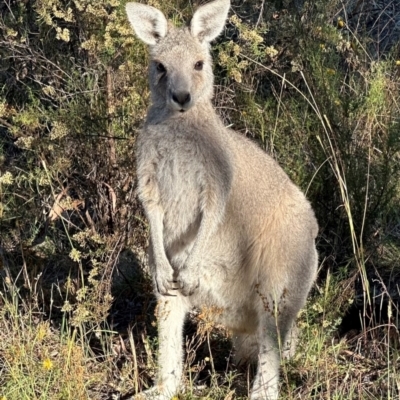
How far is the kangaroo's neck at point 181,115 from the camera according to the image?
164 inches

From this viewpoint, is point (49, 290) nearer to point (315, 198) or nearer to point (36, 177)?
point (36, 177)

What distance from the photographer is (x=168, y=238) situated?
14.1 ft

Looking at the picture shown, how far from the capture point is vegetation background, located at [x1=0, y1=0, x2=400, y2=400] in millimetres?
4492

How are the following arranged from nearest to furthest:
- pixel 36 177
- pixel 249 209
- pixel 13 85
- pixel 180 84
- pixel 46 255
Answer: pixel 180 84
pixel 249 209
pixel 36 177
pixel 46 255
pixel 13 85

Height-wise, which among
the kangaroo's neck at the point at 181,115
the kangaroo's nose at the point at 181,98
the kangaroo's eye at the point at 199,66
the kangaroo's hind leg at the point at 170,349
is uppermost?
the kangaroo's eye at the point at 199,66

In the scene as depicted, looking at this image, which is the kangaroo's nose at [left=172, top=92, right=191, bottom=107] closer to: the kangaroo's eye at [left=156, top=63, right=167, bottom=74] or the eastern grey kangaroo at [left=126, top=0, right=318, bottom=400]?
the eastern grey kangaroo at [left=126, top=0, right=318, bottom=400]

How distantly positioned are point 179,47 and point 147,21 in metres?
0.24

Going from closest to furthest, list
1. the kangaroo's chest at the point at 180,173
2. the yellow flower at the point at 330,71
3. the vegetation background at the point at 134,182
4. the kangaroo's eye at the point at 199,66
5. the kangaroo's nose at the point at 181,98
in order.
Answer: the kangaroo's nose at the point at 181,98 < the kangaroo's chest at the point at 180,173 < the kangaroo's eye at the point at 199,66 < the vegetation background at the point at 134,182 < the yellow flower at the point at 330,71

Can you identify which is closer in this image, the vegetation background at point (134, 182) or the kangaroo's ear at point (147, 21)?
the kangaroo's ear at point (147, 21)

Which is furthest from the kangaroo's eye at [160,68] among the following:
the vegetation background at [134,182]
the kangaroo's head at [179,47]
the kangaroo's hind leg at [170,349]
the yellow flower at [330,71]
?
the yellow flower at [330,71]

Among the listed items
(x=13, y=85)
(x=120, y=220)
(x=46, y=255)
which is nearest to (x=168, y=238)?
(x=120, y=220)

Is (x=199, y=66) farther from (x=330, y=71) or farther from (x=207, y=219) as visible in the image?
(x=330, y=71)

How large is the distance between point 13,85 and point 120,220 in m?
1.49

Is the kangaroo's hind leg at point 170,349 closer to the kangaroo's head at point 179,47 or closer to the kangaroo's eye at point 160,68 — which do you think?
the kangaroo's head at point 179,47
